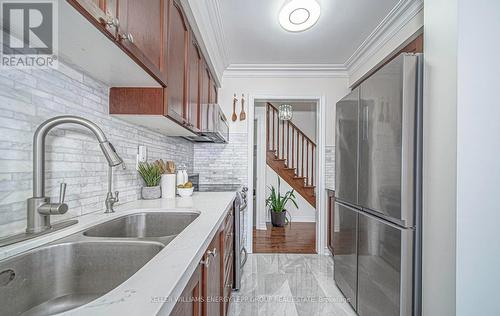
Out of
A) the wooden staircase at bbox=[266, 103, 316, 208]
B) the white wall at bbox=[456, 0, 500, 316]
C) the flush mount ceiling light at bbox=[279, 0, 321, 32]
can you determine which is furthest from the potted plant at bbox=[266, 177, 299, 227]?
the white wall at bbox=[456, 0, 500, 316]

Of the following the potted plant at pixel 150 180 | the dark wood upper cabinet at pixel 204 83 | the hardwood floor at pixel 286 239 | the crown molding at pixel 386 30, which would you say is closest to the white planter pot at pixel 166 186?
the potted plant at pixel 150 180

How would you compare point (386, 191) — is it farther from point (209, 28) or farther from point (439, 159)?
point (209, 28)

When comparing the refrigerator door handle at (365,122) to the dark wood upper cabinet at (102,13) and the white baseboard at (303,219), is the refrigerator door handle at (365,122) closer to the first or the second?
the dark wood upper cabinet at (102,13)

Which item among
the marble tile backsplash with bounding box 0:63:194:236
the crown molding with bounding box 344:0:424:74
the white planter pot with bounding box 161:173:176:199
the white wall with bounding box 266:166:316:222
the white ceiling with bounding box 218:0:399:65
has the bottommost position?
the white wall with bounding box 266:166:316:222

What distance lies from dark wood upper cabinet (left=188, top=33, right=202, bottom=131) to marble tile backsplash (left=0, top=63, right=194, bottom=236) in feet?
1.35

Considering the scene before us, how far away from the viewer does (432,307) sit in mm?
1305

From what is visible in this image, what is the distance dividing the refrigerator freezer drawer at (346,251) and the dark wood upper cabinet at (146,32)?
1.68 m

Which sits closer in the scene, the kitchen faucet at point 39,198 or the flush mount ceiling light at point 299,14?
the kitchen faucet at point 39,198

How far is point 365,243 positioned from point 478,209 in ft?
2.37

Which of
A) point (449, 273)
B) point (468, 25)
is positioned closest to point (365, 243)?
point (449, 273)

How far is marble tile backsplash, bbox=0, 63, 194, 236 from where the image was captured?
79 cm

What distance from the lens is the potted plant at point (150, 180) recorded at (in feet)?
5.80

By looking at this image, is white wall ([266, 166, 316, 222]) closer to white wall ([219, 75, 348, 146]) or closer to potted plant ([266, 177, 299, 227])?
potted plant ([266, 177, 299, 227])

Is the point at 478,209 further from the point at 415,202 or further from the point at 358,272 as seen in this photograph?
the point at 358,272
